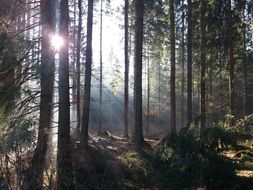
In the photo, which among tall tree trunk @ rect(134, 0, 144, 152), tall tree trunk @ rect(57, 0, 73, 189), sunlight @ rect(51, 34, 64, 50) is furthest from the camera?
tall tree trunk @ rect(134, 0, 144, 152)

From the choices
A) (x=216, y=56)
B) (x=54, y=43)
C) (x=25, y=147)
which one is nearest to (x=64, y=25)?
(x=54, y=43)

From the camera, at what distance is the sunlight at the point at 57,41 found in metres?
11.0

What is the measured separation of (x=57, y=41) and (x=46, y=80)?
1636 millimetres

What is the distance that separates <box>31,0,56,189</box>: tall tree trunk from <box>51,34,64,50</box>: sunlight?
13 cm

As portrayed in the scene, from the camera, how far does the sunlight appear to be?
10992mm

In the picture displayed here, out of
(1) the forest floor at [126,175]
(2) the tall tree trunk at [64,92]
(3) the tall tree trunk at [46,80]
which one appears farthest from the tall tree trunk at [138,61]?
(3) the tall tree trunk at [46,80]

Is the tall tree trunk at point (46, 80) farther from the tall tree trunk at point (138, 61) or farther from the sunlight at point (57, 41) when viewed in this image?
the tall tree trunk at point (138, 61)

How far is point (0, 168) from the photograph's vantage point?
6.95m

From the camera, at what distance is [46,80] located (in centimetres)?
991

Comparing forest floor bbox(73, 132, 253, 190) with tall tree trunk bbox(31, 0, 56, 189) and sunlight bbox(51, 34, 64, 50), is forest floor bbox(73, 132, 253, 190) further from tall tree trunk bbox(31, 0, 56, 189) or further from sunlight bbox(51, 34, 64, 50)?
sunlight bbox(51, 34, 64, 50)

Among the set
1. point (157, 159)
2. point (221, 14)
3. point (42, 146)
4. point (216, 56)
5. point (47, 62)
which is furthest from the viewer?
point (216, 56)

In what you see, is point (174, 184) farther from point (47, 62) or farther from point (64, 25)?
point (64, 25)

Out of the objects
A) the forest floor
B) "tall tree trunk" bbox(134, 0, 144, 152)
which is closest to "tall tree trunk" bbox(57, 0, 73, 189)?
the forest floor

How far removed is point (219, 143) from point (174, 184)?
5.53ft
